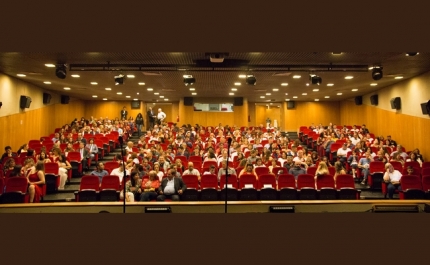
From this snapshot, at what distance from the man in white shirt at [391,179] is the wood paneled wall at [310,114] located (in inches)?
571

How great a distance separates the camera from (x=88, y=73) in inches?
426

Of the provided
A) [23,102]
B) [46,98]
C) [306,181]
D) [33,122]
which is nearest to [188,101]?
[46,98]

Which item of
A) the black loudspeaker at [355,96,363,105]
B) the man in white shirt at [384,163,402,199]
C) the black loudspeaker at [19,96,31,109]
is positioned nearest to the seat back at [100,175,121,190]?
the man in white shirt at [384,163,402,199]

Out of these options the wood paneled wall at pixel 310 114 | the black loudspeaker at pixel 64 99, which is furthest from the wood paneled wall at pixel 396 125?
the black loudspeaker at pixel 64 99

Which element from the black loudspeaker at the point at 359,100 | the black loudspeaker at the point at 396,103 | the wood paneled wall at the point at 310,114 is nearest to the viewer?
the black loudspeaker at the point at 396,103

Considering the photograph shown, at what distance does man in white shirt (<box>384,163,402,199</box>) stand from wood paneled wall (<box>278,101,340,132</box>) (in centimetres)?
1450

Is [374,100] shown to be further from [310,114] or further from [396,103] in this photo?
[310,114]

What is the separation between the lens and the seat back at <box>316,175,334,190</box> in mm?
7336

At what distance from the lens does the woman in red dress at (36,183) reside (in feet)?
23.2

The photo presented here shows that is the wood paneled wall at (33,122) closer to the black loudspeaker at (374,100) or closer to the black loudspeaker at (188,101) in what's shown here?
the black loudspeaker at (188,101)

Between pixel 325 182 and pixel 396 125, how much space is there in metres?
7.76

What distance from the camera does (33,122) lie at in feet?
45.8

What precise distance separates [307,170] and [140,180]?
13.3ft

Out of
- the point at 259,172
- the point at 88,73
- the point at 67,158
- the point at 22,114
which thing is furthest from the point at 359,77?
the point at 22,114
